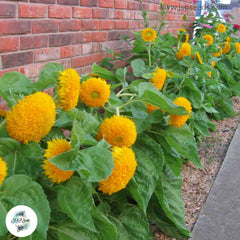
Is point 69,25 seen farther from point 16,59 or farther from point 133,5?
point 133,5

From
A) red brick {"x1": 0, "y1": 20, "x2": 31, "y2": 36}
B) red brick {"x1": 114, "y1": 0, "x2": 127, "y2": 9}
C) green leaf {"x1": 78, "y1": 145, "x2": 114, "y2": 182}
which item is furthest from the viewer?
red brick {"x1": 114, "y1": 0, "x2": 127, "y2": 9}

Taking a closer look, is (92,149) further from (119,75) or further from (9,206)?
(119,75)

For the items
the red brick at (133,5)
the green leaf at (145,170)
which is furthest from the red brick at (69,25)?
the green leaf at (145,170)

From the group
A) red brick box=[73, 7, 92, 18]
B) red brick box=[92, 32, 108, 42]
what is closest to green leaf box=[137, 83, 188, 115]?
red brick box=[73, 7, 92, 18]

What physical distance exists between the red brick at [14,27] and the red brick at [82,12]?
0.56 metres

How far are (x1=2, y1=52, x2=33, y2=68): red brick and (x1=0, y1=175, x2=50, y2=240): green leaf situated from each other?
4.04ft

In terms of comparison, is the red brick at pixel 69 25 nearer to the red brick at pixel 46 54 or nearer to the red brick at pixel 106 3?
the red brick at pixel 46 54

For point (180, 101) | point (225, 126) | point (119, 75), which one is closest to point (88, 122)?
point (180, 101)

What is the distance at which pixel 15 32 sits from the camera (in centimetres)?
211

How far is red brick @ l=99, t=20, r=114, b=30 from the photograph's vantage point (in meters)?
3.08

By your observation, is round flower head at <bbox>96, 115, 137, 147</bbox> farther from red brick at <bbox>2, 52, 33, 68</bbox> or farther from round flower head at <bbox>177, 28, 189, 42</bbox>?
round flower head at <bbox>177, 28, 189, 42</bbox>

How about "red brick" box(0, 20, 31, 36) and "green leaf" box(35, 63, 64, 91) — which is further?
"red brick" box(0, 20, 31, 36)

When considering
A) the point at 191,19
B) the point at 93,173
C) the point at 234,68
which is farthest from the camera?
the point at 191,19

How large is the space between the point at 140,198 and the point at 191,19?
16.9 feet
